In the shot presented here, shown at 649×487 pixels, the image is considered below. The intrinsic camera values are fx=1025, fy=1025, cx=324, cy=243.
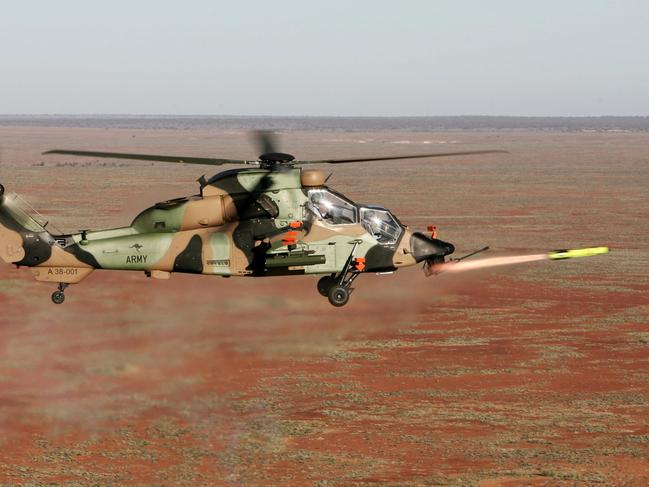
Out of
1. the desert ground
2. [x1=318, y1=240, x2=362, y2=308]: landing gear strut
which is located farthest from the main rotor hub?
the desert ground

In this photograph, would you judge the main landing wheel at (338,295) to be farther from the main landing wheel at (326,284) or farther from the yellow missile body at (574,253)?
the yellow missile body at (574,253)

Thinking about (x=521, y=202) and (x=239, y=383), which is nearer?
(x=239, y=383)

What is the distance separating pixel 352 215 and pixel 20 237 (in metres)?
9.21

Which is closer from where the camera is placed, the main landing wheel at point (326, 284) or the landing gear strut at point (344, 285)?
the landing gear strut at point (344, 285)

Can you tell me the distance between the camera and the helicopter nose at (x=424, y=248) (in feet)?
96.5

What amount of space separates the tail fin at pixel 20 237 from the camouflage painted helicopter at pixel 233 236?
3 centimetres

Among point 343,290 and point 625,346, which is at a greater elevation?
point 343,290

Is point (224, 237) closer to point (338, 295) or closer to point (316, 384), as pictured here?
point (338, 295)

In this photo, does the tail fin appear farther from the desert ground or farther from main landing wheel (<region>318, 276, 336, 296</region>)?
main landing wheel (<region>318, 276, 336, 296</region>)

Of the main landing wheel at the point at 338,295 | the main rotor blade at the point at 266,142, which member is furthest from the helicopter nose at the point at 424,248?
the main rotor blade at the point at 266,142

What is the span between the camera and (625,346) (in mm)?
41562

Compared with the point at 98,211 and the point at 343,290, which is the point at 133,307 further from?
the point at 98,211

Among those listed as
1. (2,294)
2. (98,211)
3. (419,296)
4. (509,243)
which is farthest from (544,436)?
(98,211)

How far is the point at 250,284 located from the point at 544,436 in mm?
11473
